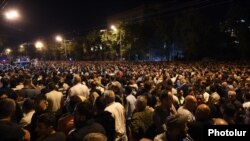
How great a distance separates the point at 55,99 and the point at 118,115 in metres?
2.92

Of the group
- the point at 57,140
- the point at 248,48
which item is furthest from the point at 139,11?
the point at 57,140

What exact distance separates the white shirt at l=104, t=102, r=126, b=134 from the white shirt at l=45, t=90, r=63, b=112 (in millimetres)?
2692

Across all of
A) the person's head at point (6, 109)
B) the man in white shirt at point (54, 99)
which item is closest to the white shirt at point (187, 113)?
the person's head at point (6, 109)

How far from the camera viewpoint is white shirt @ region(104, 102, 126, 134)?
7.95m

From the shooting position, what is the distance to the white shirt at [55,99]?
33.7 feet

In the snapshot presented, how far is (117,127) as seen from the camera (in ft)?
26.1

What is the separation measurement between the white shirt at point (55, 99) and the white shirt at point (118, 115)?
8.83 ft

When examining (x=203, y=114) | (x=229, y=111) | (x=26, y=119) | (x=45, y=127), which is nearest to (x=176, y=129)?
(x=203, y=114)

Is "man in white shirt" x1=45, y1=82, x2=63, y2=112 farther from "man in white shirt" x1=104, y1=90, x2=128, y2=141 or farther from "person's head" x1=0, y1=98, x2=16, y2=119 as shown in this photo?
"person's head" x1=0, y1=98, x2=16, y2=119

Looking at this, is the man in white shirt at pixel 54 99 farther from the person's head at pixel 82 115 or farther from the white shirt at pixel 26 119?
the person's head at pixel 82 115

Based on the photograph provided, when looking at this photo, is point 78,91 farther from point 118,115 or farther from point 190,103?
point 190,103

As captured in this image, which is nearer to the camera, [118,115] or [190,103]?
[118,115]

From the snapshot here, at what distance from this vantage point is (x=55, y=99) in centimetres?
1034

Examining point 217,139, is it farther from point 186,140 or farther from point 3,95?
point 3,95
